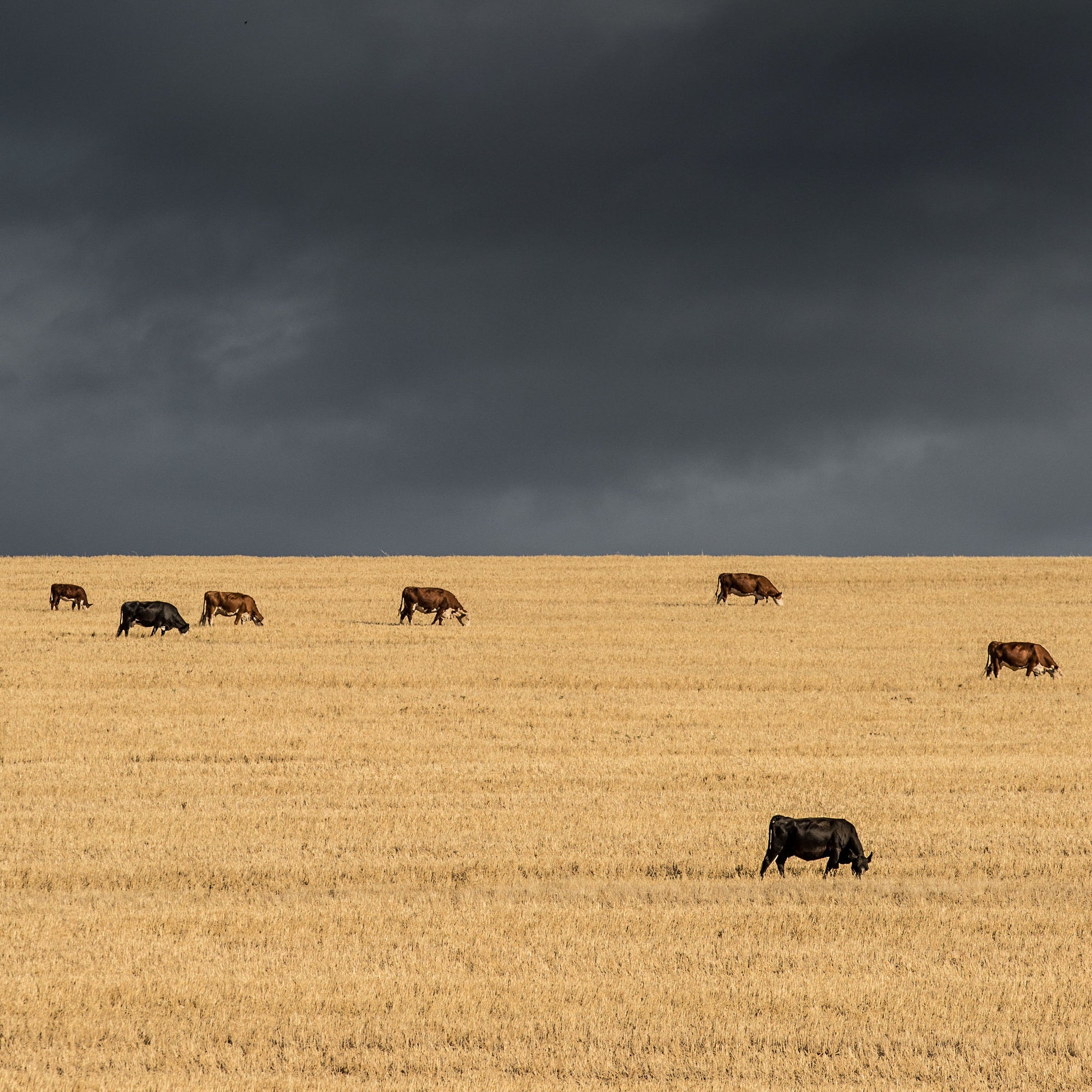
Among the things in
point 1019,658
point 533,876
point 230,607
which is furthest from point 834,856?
point 230,607

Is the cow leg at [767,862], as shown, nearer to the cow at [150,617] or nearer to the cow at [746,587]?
the cow at [150,617]

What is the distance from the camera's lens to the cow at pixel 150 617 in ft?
122

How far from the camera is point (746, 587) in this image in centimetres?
4988

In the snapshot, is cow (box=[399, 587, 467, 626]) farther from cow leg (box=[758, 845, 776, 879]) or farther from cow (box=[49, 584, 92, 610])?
cow leg (box=[758, 845, 776, 879])

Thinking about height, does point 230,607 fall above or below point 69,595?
below

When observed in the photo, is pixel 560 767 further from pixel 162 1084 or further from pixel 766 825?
pixel 162 1084

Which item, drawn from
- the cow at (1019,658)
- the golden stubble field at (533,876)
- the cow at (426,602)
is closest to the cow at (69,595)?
the cow at (426,602)

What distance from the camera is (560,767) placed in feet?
60.8

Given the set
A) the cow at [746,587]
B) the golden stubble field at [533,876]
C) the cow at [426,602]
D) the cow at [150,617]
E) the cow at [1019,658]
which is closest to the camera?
the golden stubble field at [533,876]

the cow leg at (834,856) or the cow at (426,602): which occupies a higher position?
the cow at (426,602)

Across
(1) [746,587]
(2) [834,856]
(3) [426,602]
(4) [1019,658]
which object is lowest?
(2) [834,856]

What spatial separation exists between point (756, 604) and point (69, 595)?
1039 inches

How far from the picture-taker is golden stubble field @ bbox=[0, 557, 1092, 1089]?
26.1 ft

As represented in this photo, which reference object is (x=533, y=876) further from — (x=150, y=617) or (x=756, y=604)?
(x=756, y=604)
